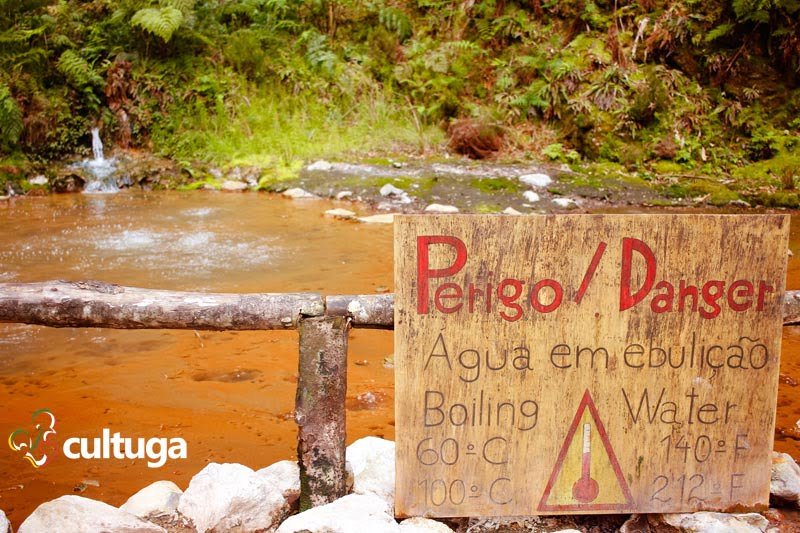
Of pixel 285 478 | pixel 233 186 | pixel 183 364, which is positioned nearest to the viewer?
pixel 285 478

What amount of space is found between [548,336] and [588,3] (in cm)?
1144

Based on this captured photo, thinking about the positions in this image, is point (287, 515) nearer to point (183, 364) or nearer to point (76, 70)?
point (183, 364)

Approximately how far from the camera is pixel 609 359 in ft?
5.75

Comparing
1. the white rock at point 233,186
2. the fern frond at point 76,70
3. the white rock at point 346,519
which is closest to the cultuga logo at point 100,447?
the white rock at point 346,519

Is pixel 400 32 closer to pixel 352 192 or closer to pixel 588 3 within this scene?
pixel 588 3

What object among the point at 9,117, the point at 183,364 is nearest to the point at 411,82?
the point at 9,117

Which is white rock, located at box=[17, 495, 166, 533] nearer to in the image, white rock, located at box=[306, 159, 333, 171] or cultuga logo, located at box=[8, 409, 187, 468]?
cultuga logo, located at box=[8, 409, 187, 468]

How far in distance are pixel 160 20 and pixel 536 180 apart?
7454 millimetres

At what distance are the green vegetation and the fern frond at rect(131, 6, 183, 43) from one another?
0.10ft

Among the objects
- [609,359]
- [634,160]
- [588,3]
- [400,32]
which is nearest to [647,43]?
[588,3]

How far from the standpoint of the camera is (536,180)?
836 cm

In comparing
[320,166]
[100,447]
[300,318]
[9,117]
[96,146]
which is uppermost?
[9,117]

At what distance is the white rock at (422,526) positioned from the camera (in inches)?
67.4

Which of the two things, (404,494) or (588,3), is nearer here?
(404,494)
